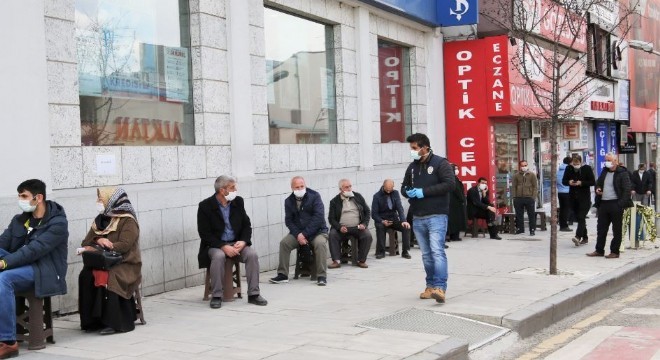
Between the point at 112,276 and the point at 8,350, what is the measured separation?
125cm

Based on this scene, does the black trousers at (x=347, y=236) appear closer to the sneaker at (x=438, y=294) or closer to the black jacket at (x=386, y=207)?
the black jacket at (x=386, y=207)

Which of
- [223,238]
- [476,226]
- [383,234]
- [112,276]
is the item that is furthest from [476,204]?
[112,276]

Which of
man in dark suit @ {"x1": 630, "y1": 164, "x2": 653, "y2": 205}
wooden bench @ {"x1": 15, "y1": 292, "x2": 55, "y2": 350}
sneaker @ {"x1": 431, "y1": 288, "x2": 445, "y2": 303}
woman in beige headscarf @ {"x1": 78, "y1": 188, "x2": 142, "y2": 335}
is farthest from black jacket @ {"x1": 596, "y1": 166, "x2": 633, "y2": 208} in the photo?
man in dark suit @ {"x1": 630, "y1": 164, "x2": 653, "y2": 205}

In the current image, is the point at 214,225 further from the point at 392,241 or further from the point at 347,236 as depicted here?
the point at 392,241

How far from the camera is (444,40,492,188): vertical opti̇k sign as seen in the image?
18938 mm

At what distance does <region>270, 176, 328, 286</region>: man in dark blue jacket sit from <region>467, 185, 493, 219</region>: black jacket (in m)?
6.84

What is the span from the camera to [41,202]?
770 cm

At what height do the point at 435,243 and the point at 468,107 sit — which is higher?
the point at 468,107

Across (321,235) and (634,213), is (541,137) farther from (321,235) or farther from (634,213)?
(321,235)

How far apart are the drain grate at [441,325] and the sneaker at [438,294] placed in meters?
0.41

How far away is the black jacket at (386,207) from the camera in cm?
1420

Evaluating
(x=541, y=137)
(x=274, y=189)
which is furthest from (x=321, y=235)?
Result: (x=541, y=137)

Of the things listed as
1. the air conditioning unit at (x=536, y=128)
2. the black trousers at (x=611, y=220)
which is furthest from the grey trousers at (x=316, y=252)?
the air conditioning unit at (x=536, y=128)

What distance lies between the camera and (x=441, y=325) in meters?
8.26
